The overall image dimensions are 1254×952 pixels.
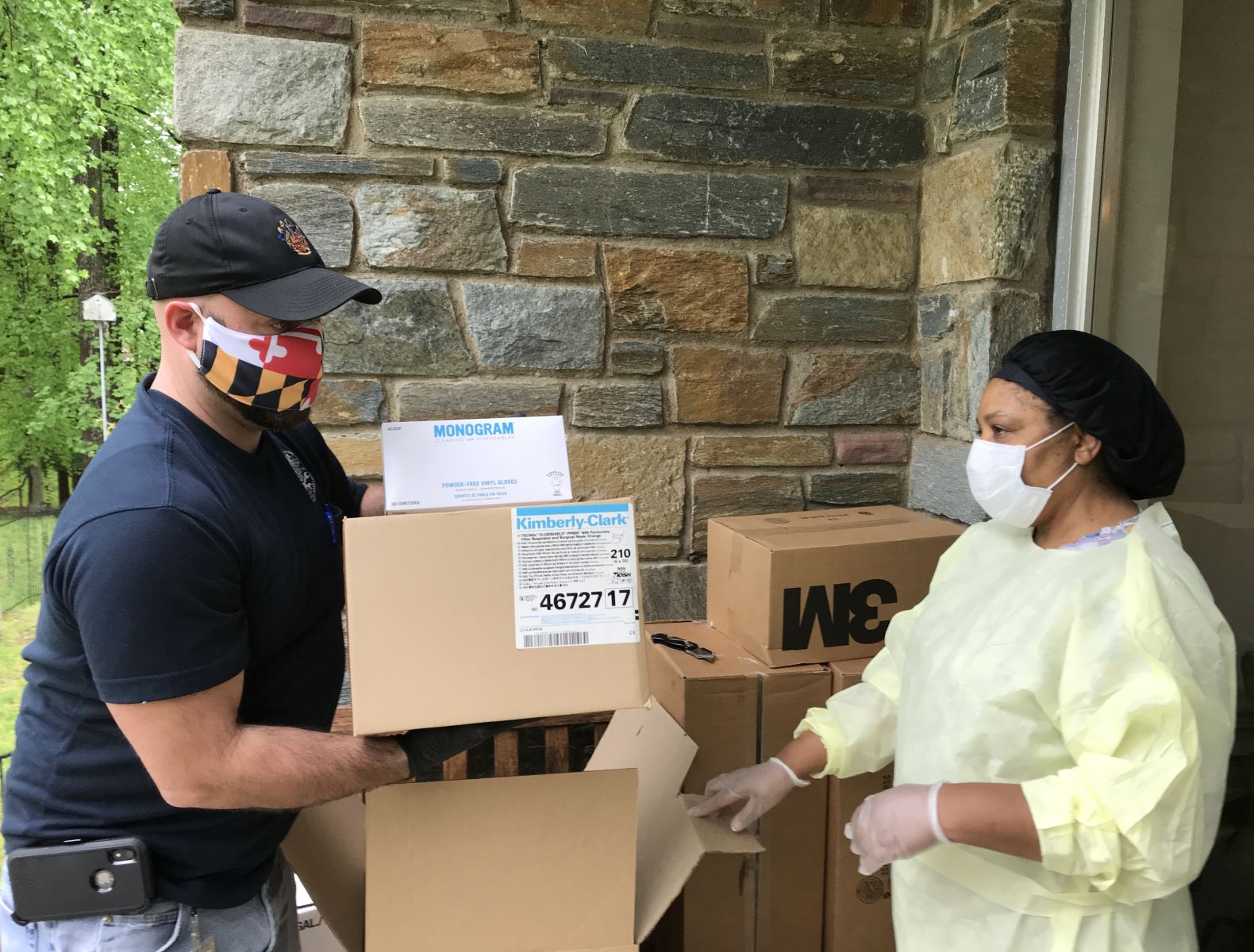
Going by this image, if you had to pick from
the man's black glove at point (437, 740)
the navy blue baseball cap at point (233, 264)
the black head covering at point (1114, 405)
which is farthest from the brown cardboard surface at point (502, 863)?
the black head covering at point (1114, 405)

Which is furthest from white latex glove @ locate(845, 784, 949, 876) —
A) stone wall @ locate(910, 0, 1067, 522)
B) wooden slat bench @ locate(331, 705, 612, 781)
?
stone wall @ locate(910, 0, 1067, 522)

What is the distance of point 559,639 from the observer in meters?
1.04

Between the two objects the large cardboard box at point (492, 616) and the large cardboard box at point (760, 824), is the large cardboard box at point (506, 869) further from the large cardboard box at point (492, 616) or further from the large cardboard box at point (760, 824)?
the large cardboard box at point (760, 824)

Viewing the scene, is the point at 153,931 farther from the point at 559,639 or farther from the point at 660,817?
the point at 660,817

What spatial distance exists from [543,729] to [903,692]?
38.1 inches

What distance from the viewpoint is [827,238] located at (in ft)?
7.00

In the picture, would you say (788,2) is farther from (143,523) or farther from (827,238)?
(143,523)

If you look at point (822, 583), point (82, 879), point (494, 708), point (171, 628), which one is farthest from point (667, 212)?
point (82, 879)

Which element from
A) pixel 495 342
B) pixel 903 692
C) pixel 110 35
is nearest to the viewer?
pixel 903 692

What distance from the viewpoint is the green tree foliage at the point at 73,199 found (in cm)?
383

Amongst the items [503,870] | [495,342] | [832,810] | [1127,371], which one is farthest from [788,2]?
[503,870]

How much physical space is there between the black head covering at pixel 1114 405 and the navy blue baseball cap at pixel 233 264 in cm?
92

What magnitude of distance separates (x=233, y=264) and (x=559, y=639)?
2.03ft

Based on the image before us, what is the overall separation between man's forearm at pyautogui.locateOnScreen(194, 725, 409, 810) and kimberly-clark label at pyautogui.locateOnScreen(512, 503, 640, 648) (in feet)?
0.75
